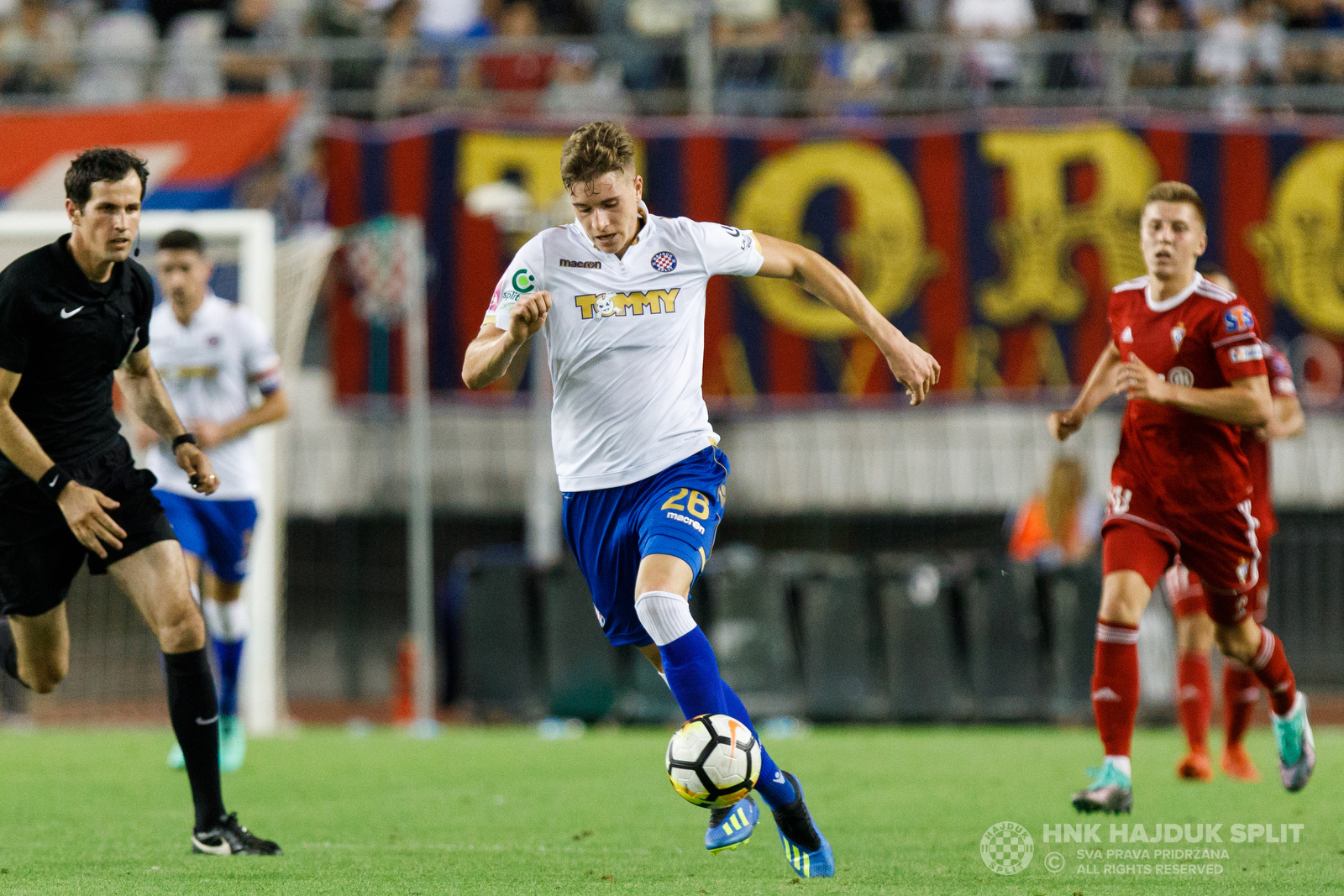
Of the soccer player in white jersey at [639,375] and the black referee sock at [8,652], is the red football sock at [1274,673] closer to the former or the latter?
the soccer player in white jersey at [639,375]

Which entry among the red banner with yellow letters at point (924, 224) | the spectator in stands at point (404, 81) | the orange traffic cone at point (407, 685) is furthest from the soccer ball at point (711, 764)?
the spectator in stands at point (404, 81)

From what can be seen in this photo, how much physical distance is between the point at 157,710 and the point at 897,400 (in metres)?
7.48

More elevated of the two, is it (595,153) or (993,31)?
(993,31)

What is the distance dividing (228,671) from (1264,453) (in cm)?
593

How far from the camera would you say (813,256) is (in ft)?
20.4

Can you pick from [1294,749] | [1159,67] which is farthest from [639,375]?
[1159,67]

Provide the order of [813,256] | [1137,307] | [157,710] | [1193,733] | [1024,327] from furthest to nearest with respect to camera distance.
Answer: [1024,327] < [157,710] < [1193,733] < [1137,307] < [813,256]

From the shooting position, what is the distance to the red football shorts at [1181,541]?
7688 millimetres

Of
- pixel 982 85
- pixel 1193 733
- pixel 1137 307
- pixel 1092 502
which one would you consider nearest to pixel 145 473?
pixel 1137 307

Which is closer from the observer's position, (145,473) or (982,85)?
(145,473)

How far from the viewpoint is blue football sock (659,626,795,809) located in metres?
5.73

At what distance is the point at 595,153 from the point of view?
18.9 ft

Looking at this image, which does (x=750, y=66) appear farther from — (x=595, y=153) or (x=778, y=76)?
(x=595, y=153)

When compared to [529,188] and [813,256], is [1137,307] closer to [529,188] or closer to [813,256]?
[813,256]
